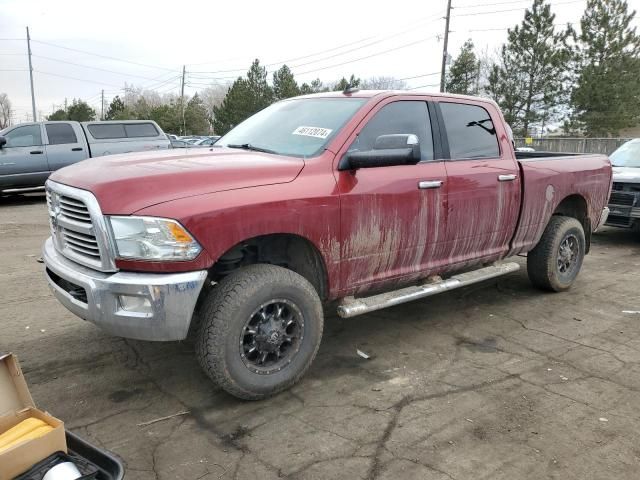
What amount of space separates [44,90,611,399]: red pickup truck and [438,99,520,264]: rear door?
2cm

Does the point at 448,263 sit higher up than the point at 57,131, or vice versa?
the point at 57,131

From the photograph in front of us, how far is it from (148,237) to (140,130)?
1236cm

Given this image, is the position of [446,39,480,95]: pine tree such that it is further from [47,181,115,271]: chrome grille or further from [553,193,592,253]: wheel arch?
[47,181,115,271]: chrome grille

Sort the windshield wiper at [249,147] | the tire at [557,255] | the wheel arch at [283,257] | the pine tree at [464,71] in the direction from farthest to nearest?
1. the pine tree at [464,71]
2. the tire at [557,255]
3. the windshield wiper at [249,147]
4. the wheel arch at [283,257]

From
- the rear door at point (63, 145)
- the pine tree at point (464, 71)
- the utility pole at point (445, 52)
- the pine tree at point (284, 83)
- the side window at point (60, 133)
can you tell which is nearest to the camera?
the rear door at point (63, 145)

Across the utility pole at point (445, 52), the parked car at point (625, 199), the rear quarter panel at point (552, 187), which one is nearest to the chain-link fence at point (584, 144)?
the utility pole at point (445, 52)

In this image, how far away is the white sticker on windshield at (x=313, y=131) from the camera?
152 inches

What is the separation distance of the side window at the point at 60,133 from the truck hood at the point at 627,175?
1166 centimetres

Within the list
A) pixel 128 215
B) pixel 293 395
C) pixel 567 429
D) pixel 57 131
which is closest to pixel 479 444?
pixel 567 429

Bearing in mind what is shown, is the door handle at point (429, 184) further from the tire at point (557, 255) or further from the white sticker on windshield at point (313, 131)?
the tire at point (557, 255)

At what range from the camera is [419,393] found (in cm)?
357

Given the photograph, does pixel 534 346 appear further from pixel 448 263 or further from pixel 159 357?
pixel 159 357

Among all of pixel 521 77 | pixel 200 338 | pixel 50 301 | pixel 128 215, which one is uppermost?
pixel 521 77

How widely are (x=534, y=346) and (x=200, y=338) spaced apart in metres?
2.73
